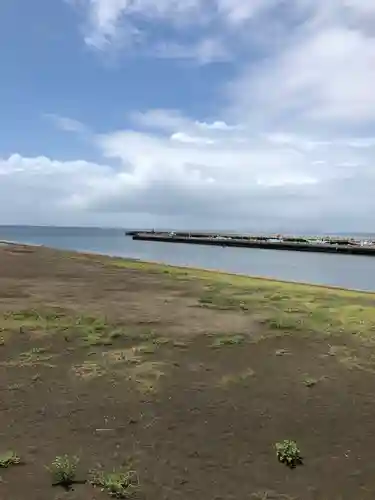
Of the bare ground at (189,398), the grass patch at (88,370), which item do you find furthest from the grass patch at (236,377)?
the grass patch at (88,370)

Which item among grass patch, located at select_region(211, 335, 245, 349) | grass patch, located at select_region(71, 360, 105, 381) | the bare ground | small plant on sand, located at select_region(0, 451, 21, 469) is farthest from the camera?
grass patch, located at select_region(211, 335, 245, 349)

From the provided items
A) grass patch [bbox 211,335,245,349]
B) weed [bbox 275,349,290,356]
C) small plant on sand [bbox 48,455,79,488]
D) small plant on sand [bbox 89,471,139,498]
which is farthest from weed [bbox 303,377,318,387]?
small plant on sand [bbox 48,455,79,488]

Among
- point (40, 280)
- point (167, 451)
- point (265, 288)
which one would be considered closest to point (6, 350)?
point (167, 451)

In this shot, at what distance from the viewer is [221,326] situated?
45.0 feet

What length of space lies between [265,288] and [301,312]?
271 inches

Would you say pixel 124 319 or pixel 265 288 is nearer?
pixel 124 319

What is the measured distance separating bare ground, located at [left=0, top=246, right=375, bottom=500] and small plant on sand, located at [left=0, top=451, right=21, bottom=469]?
0.35 feet

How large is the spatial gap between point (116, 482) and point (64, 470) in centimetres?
66

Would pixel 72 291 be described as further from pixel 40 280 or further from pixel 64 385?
pixel 64 385

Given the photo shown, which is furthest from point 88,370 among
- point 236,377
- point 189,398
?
point 236,377

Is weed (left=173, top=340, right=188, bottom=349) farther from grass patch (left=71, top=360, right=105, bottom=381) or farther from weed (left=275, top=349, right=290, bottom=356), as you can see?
grass patch (left=71, top=360, right=105, bottom=381)

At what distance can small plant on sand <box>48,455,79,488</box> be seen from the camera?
5977 mm

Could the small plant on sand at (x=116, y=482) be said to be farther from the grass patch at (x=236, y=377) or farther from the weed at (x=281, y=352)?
the weed at (x=281, y=352)

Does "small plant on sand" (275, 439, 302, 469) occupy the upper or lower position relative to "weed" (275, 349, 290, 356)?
lower
